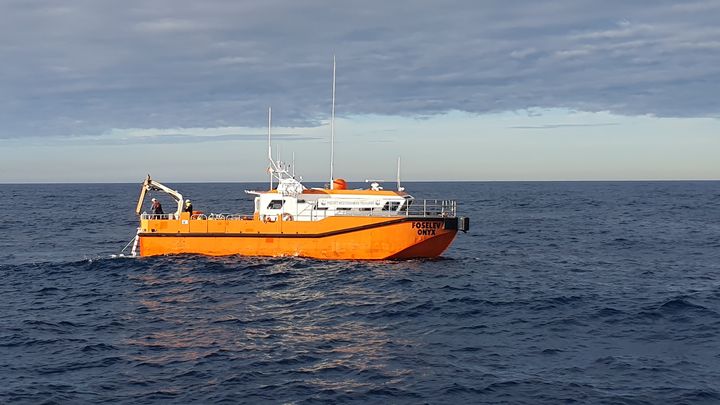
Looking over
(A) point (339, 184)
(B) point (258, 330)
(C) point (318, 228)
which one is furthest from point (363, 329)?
(A) point (339, 184)

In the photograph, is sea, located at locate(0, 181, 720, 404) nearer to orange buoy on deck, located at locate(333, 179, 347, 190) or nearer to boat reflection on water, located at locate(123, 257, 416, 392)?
boat reflection on water, located at locate(123, 257, 416, 392)

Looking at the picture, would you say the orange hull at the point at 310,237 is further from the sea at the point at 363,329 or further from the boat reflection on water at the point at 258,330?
the boat reflection on water at the point at 258,330

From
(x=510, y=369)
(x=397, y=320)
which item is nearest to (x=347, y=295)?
(x=397, y=320)

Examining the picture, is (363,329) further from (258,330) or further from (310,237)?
(310,237)

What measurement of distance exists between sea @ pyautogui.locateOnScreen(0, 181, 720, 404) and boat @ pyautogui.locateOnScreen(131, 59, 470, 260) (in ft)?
2.47

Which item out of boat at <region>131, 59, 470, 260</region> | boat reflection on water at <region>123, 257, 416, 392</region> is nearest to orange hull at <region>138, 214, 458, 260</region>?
boat at <region>131, 59, 470, 260</region>

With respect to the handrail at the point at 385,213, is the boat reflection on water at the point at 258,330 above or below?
below

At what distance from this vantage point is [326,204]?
3055cm

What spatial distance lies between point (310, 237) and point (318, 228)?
558 millimetres

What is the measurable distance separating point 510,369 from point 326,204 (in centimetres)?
1629

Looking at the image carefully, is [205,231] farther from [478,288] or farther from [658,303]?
[658,303]

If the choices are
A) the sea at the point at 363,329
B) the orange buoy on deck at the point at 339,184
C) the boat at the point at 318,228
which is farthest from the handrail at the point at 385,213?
the sea at the point at 363,329

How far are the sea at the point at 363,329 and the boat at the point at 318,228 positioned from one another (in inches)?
29.6

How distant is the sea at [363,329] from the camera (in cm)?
1445
